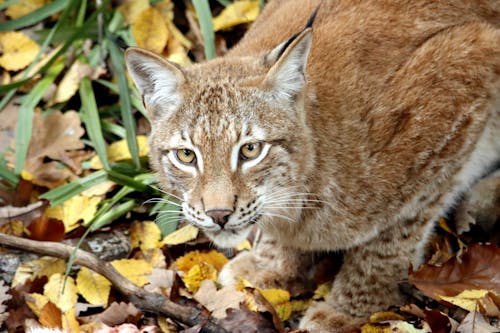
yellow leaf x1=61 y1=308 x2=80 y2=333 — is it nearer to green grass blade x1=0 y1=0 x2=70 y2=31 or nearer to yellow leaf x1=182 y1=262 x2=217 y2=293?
yellow leaf x1=182 y1=262 x2=217 y2=293

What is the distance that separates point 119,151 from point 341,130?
2.29 m

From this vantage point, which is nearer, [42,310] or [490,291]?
[490,291]

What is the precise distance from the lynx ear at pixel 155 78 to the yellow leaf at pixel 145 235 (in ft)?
4.82

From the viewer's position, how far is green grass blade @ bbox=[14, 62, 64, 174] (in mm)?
6480

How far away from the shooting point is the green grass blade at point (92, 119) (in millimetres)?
6434

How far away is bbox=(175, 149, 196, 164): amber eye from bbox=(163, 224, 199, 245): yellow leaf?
1339 mm

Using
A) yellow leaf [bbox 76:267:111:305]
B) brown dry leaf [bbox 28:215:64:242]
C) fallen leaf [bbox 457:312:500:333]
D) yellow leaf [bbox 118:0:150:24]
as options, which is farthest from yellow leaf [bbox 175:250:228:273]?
yellow leaf [bbox 118:0:150:24]

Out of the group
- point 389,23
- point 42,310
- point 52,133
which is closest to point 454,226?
point 389,23

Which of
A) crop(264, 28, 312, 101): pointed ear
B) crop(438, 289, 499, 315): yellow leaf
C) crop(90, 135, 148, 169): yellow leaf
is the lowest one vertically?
crop(438, 289, 499, 315): yellow leaf

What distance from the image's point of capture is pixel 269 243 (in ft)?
19.6

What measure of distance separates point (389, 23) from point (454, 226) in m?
1.43

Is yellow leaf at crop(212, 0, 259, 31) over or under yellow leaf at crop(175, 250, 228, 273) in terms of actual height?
over

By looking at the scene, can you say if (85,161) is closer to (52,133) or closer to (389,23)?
(52,133)

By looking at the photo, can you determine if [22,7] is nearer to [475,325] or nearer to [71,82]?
[71,82]
